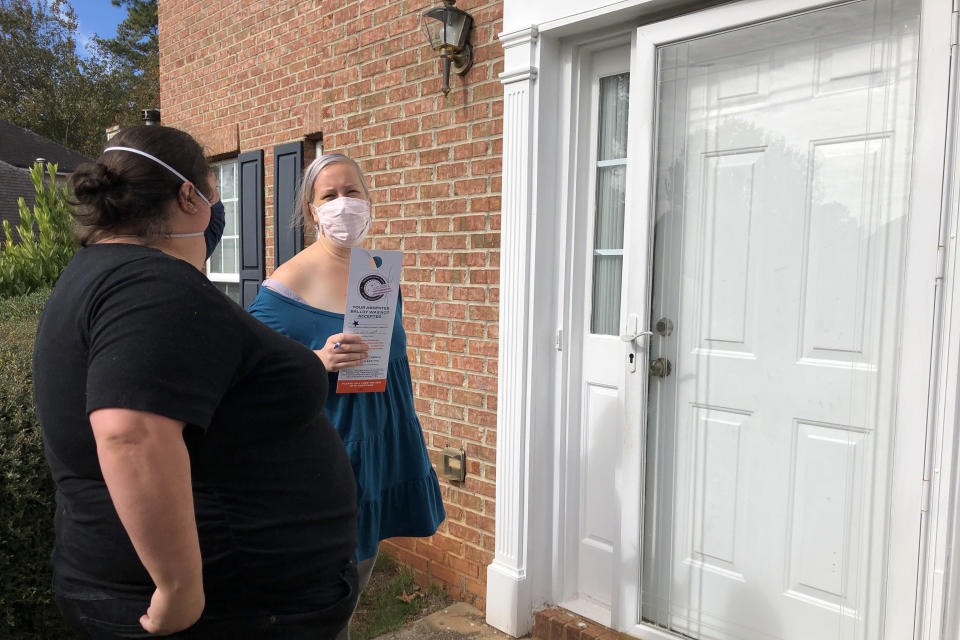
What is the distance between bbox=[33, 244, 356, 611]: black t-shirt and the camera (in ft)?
3.78

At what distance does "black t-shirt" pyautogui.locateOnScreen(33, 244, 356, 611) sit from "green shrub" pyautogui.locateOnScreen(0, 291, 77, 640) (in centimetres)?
87

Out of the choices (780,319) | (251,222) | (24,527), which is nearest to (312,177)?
(24,527)

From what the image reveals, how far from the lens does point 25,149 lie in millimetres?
24812

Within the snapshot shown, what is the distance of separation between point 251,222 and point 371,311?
4.44 m

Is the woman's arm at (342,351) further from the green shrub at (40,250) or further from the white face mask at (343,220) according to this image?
the green shrub at (40,250)

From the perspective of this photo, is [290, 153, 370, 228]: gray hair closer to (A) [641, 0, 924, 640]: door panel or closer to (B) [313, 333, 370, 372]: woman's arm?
(B) [313, 333, 370, 372]: woman's arm

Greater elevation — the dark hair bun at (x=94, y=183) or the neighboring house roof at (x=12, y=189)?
the neighboring house roof at (x=12, y=189)

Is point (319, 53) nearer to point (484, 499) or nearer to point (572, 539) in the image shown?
point (484, 499)

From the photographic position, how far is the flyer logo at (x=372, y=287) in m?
2.10

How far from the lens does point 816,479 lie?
2.48 meters

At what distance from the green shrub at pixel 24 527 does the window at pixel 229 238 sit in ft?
15.1

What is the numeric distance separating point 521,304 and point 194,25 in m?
5.32

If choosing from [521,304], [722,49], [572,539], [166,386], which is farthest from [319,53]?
[166,386]

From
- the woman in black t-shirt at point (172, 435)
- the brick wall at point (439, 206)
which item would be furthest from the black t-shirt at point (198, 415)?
the brick wall at point (439, 206)
